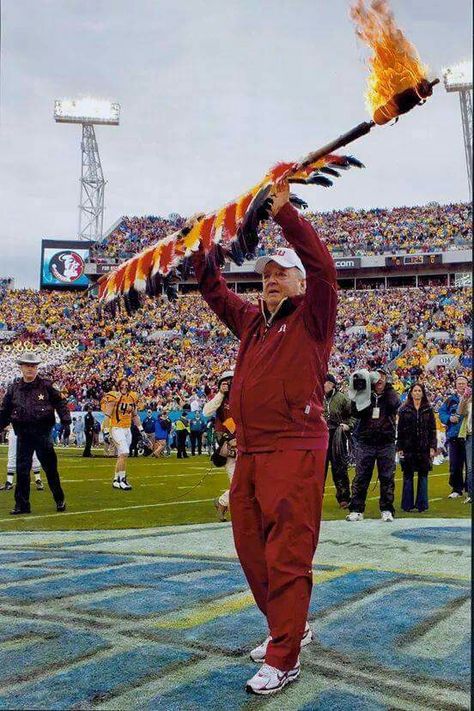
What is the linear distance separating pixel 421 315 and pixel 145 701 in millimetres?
39886

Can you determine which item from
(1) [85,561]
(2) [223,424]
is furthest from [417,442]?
(1) [85,561]

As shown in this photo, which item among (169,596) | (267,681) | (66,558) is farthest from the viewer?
(66,558)

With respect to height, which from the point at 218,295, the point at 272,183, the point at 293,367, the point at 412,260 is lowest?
the point at 293,367

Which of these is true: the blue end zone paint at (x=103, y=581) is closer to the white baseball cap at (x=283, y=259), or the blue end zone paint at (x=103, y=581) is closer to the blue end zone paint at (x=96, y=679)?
the blue end zone paint at (x=96, y=679)

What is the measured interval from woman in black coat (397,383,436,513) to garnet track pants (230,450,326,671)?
643 centimetres

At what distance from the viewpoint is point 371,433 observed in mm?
8344

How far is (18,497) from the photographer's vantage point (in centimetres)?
875

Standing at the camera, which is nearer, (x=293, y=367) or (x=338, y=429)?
(x=293, y=367)

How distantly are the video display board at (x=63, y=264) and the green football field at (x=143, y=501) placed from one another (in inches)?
1418

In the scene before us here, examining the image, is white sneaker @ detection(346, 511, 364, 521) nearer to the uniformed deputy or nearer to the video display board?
the uniformed deputy

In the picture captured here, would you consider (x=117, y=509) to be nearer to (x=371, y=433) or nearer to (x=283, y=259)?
(x=371, y=433)

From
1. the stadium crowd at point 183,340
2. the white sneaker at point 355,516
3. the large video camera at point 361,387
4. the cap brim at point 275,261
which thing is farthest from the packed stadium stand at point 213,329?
the cap brim at point 275,261

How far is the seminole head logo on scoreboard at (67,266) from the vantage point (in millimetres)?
50656

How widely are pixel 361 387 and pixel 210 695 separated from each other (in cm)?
586
